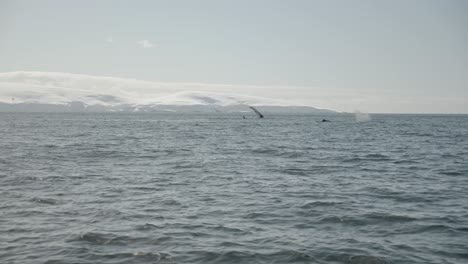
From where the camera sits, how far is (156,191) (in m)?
23.8

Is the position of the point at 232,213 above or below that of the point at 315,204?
below

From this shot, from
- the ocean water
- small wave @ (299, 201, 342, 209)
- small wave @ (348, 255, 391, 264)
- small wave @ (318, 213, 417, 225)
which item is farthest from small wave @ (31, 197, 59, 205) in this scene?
small wave @ (348, 255, 391, 264)

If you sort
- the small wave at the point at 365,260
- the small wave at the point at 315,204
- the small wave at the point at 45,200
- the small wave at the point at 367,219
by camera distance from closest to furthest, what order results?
the small wave at the point at 365,260, the small wave at the point at 367,219, the small wave at the point at 315,204, the small wave at the point at 45,200

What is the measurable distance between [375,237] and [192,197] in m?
10.2

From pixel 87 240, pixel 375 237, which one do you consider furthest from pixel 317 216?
pixel 87 240

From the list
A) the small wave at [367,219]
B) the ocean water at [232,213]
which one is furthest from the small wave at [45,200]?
the small wave at [367,219]

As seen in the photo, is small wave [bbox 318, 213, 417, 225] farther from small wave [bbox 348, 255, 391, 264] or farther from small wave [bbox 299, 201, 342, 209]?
small wave [bbox 348, 255, 391, 264]

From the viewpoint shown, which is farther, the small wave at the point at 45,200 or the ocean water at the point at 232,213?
the small wave at the point at 45,200

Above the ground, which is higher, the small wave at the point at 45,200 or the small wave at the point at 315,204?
the small wave at the point at 315,204

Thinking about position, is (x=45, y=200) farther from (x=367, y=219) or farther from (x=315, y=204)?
(x=367, y=219)

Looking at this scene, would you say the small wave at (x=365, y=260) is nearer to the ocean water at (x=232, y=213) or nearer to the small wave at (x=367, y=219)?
the ocean water at (x=232, y=213)

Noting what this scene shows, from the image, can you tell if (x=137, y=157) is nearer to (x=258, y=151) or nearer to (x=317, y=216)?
(x=258, y=151)

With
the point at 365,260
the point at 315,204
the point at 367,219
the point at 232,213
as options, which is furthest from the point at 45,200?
the point at 365,260

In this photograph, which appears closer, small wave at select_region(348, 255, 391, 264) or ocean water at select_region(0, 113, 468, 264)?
small wave at select_region(348, 255, 391, 264)
